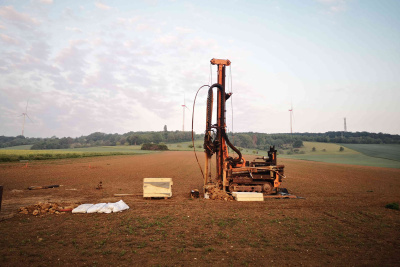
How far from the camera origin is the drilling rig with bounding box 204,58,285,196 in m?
13.1

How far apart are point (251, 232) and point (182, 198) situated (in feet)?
19.5

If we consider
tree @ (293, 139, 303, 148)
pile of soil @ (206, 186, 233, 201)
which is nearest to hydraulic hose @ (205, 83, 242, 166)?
pile of soil @ (206, 186, 233, 201)

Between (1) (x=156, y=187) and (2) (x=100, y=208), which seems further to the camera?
(1) (x=156, y=187)

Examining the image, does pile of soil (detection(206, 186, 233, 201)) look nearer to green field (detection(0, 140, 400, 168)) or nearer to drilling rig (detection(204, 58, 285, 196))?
drilling rig (detection(204, 58, 285, 196))

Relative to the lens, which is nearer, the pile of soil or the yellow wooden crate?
the yellow wooden crate

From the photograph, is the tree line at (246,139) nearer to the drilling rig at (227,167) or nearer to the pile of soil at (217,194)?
the drilling rig at (227,167)

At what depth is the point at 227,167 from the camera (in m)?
13.2

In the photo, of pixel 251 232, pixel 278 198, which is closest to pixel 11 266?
pixel 251 232

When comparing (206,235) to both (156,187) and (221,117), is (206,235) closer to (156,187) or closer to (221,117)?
(156,187)

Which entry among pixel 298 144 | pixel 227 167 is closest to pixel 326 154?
pixel 298 144

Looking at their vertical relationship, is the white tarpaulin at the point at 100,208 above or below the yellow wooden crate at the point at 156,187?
below

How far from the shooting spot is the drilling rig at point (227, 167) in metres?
13.1

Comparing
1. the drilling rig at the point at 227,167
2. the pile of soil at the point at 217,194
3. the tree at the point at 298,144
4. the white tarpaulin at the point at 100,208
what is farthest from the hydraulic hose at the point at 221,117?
the tree at the point at 298,144

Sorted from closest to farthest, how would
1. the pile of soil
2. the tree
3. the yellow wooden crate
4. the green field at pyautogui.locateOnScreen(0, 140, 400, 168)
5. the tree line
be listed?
the yellow wooden crate < the pile of soil < the green field at pyautogui.locateOnScreen(0, 140, 400, 168) < the tree < the tree line
